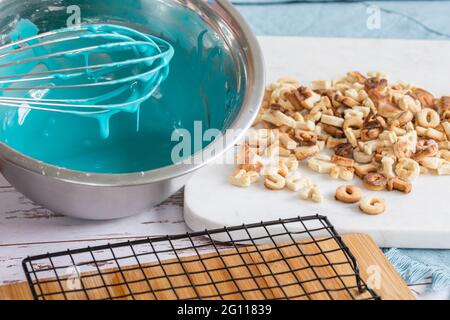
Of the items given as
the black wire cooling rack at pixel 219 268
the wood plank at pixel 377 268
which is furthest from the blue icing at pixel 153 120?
the wood plank at pixel 377 268

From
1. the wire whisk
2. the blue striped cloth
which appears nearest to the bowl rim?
the wire whisk

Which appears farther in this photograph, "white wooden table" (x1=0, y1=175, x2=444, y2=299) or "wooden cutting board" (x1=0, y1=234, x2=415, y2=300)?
"white wooden table" (x1=0, y1=175, x2=444, y2=299)

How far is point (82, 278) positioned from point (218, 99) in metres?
0.37

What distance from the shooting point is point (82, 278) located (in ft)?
3.66

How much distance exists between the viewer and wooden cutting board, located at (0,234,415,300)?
109cm

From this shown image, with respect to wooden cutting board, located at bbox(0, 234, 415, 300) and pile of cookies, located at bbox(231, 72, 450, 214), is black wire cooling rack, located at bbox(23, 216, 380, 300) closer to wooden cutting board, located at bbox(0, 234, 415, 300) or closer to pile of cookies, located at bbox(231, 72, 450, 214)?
wooden cutting board, located at bbox(0, 234, 415, 300)

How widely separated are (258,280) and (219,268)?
53mm

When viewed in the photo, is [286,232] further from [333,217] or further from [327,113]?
[327,113]

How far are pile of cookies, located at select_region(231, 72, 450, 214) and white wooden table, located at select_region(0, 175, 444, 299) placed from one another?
0.43 ft

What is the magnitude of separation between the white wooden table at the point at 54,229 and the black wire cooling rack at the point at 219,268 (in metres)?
0.03

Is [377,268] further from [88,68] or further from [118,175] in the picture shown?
[88,68]

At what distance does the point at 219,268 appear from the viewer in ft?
3.71

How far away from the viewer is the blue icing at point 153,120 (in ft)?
4.33

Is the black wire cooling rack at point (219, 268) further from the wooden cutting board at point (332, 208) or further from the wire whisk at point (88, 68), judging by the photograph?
the wire whisk at point (88, 68)
